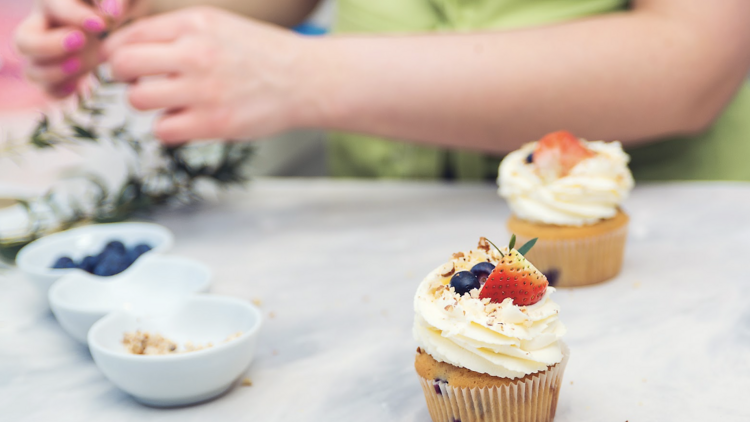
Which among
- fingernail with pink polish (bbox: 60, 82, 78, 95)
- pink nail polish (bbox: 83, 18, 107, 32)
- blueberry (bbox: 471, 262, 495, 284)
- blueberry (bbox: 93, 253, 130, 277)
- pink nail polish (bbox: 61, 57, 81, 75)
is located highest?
pink nail polish (bbox: 83, 18, 107, 32)

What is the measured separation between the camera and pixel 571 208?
1050 mm

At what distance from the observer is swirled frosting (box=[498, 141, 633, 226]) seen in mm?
1045

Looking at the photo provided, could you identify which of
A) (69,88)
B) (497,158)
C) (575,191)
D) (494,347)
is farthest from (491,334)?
(69,88)

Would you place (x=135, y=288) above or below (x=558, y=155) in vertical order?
below

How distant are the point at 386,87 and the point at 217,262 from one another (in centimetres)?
42

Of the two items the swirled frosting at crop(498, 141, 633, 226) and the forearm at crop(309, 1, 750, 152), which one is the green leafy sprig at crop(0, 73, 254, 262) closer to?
the forearm at crop(309, 1, 750, 152)

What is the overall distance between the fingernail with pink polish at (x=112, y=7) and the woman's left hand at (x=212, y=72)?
23 centimetres

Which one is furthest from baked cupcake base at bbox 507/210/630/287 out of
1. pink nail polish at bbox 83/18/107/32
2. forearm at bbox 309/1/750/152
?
pink nail polish at bbox 83/18/107/32

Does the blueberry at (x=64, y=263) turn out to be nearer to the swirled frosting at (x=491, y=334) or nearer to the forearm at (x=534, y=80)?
the forearm at (x=534, y=80)

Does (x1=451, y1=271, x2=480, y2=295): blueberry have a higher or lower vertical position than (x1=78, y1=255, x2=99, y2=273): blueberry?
higher

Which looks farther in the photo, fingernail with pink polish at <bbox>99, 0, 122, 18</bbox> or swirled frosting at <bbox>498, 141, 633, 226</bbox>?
fingernail with pink polish at <bbox>99, 0, 122, 18</bbox>

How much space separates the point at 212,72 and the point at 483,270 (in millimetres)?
703

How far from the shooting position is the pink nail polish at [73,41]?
134cm

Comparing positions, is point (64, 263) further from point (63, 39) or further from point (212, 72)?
point (63, 39)
